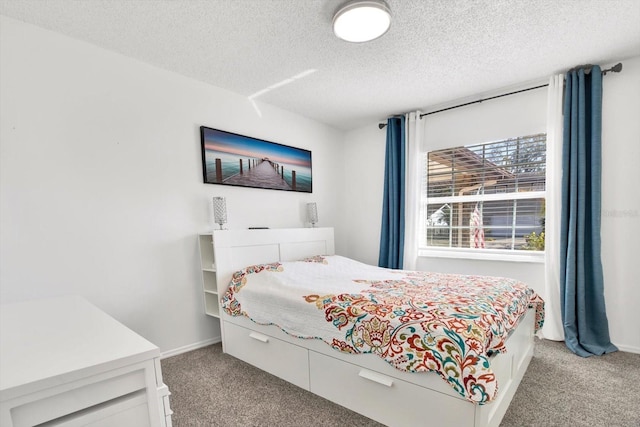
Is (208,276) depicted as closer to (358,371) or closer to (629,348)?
(358,371)

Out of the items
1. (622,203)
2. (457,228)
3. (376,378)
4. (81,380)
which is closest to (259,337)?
(376,378)

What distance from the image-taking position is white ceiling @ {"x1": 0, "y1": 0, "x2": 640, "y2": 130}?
1667 mm

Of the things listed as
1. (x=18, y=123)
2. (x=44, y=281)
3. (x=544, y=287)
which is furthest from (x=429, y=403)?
(x=18, y=123)

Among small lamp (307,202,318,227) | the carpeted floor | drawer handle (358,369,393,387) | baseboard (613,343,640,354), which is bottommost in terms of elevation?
baseboard (613,343,640,354)

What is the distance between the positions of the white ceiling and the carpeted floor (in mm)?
2357

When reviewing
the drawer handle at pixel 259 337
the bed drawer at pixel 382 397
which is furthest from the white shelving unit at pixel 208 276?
the bed drawer at pixel 382 397

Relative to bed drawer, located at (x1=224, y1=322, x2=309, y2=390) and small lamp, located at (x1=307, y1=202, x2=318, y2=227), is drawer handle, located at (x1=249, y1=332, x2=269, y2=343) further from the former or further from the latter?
small lamp, located at (x1=307, y1=202, x2=318, y2=227)

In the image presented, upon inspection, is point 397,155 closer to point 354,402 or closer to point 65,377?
point 354,402

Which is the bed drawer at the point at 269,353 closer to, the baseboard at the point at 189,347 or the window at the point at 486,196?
the baseboard at the point at 189,347

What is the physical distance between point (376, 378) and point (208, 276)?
1.71 metres

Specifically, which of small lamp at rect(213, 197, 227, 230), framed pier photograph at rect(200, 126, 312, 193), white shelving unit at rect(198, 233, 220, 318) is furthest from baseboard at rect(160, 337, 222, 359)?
framed pier photograph at rect(200, 126, 312, 193)

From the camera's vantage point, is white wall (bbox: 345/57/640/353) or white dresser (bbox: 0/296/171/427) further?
white wall (bbox: 345/57/640/353)

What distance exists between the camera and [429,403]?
1292 mm

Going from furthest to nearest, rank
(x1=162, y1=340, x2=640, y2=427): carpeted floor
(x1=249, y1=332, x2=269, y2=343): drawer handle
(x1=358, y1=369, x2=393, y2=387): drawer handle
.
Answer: (x1=249, y1=332, x2=269, y2=343): drawer handle, (x1=162, y1=340, x2=640, y2=427): carpeted floor, (x1=358, y1=369, x2=393, y2=387): drawer handle
